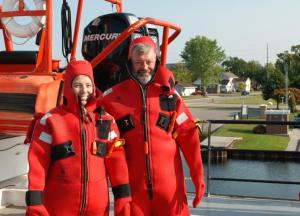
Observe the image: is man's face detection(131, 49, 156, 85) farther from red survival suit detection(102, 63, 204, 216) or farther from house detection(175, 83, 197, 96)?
house detection(175, 83, 197, 96)

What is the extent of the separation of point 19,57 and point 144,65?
8.05ft

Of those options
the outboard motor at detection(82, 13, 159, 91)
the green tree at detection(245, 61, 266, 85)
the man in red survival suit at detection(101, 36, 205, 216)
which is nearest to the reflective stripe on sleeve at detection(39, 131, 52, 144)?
the man in red survival suit at detection(101, 36, 205, 216)

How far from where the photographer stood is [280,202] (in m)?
4.28

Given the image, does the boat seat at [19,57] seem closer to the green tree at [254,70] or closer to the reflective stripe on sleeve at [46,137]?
the reflective stripe on sleeve at [46,137]

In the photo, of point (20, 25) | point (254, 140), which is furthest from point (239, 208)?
point (254, 140)

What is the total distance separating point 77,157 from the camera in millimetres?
2461

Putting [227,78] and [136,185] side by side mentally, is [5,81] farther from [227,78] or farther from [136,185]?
[227,78]

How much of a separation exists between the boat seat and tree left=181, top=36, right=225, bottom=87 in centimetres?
8736

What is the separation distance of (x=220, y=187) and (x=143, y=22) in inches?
788

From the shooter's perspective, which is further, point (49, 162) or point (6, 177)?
point (6, 177)

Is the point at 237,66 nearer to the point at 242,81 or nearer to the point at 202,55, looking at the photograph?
the point at 242,81

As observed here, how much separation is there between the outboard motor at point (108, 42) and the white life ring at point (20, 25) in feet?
2.22

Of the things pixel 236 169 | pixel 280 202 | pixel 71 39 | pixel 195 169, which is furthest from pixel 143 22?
pixel 236 169

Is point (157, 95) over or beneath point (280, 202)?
over
